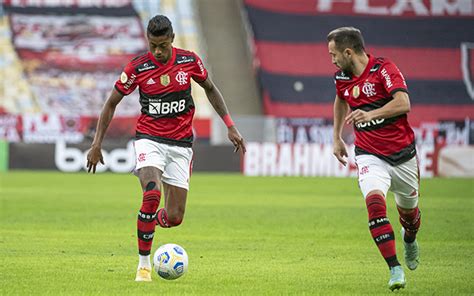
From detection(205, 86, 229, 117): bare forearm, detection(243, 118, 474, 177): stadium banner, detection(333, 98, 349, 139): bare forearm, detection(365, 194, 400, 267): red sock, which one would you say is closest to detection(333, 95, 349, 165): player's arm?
detection(333, 98, 349, 139): bare forearm

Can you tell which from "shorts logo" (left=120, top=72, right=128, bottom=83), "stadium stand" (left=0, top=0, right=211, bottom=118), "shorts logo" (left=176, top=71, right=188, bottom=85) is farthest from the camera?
"stadium stand" (left=0, top=0, right=211, bottom=118)

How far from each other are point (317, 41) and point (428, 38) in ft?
16.3

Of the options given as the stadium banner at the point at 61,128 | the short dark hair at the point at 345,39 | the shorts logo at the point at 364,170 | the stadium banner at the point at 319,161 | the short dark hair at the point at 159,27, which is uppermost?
the short dark hair at the point at 159,27

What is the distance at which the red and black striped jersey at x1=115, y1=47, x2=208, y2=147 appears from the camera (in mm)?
9719

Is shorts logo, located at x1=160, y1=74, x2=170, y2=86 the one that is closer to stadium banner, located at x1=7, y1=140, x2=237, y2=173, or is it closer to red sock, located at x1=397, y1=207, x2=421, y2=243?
red sock, located at x1=397, y1=207, x2=421, y2=243

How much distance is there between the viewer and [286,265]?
10602 millimetres

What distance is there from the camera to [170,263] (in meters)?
8.95

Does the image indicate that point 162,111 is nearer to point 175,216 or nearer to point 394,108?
point 175,216

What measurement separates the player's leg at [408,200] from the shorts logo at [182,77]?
2.20 meters

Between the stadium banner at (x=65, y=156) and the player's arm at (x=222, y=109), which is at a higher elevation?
the player's arm at (x=222, y=109)

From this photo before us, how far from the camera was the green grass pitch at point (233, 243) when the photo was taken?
8.87 metres

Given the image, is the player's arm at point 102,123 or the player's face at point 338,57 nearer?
the player's face at point 338,57

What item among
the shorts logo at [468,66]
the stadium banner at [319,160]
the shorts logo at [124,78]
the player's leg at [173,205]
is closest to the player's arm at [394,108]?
the shorts logo at [124,78]

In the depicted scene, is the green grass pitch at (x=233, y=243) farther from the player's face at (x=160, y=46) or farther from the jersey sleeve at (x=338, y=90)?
the player's face at (x=160, y=46)
